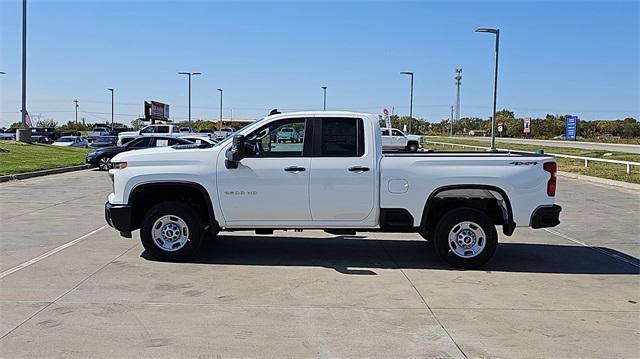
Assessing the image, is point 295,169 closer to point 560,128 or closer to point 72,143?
point 72,143

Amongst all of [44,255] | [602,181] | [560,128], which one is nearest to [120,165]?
[44,255]

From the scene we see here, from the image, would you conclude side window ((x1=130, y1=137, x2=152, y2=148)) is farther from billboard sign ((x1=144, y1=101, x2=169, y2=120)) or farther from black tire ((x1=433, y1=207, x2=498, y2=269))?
billboard sign ((x1=144, y1=101, x2=169, y2=120))

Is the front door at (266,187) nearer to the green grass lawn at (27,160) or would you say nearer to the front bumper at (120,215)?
the front bumper at (120,215)

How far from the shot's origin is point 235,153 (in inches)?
310

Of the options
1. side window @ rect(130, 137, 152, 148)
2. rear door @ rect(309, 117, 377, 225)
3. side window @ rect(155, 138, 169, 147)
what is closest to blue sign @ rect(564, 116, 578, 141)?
side window @ rect(155, 138, 169, 147)

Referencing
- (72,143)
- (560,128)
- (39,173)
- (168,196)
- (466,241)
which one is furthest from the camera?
(560,128)

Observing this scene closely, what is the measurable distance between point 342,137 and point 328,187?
69 cm

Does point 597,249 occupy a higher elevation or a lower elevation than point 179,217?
lower

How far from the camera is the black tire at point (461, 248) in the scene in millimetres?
8023

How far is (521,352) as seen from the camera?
5.16 m

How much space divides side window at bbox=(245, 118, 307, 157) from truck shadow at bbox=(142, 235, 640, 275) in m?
1.45

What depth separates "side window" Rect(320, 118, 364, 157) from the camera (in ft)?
26.5

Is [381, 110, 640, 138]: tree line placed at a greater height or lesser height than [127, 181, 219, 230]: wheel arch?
greater

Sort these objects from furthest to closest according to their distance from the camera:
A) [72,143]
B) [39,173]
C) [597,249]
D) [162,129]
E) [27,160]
Result: [72,143] → [162,129] → [27,160] → [39,173] → [597,249]
